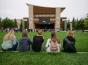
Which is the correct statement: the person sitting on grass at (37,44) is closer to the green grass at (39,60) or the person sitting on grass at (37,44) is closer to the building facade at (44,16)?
the green grass at (39,60)

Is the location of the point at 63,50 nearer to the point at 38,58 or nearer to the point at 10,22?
the point at 38,58

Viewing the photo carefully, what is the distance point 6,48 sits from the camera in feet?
33.7

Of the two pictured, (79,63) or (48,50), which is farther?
(48,50)

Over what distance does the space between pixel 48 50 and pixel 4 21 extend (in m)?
67.9

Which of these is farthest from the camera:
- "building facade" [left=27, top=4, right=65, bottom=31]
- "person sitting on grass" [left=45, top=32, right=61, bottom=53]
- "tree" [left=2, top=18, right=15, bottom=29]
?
"building facade" [left=27, top=4, right=65, bottom=31]

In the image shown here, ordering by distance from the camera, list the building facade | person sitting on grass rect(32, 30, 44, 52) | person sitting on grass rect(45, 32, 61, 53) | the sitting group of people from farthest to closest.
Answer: the building facade
person sitting on grass rect(32, 30, 44, 52)
the sitting group of people
person sitting on grass rect(45, 32, 61, 53)

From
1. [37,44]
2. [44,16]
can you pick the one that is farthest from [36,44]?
[44,16]

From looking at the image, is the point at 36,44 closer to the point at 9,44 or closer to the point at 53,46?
the point at 53,46

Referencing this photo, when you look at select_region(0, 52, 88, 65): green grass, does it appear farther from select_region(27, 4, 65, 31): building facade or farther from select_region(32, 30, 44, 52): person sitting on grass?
select_region(27, 4, 65, 31): building facade

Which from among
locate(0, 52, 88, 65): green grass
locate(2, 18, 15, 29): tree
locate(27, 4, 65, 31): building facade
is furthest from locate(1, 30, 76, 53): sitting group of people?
locate(27, 4, 65, 31): building facade

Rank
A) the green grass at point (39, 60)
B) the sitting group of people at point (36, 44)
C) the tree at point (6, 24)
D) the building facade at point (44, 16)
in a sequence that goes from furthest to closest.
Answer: the building facade at point (44, 16) < the tree at point (6, 24) < the sitting group of people at point (36, 44) < the green grass at point (39, 60)

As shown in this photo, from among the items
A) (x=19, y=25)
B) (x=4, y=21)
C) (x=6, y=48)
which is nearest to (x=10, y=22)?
(x=4, y=21)

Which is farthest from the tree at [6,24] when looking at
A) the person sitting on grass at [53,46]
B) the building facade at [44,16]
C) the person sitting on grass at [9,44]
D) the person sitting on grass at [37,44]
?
the person sitting on grass at [53,46]

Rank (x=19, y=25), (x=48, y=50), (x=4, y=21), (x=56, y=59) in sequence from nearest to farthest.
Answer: (x=56, y=59) < (x=48, y=50) < (x=4, y=21) < (x=19, y=25)
